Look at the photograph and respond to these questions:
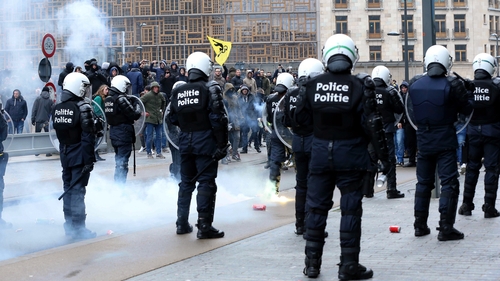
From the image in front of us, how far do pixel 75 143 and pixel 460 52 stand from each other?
2334 inches

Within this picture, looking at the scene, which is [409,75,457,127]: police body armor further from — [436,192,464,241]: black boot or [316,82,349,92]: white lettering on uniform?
[316,82,349,92]: white lettering on uniform

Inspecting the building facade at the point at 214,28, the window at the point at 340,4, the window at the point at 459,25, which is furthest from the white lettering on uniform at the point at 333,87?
the window at the point at 459,25

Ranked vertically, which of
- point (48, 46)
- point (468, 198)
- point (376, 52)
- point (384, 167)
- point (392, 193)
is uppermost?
point (376, 52)

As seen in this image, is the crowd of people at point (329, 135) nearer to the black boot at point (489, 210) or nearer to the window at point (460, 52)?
the black boot at point (489, 210)

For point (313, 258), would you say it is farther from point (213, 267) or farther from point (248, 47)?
point (248, 47)

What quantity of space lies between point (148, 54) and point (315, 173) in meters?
45.1

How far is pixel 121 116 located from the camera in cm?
1268

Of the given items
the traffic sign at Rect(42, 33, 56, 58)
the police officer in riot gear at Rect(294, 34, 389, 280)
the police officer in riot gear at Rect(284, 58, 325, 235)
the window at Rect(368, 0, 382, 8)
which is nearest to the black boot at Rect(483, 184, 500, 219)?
the police officer in riot gear at Rect(284, 58, 325, 235)

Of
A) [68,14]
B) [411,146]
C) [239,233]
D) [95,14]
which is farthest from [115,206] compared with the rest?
[95,14]

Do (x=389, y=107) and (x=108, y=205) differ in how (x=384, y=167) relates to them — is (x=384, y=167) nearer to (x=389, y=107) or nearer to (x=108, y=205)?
(x=389, y=107)

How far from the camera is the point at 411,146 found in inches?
716

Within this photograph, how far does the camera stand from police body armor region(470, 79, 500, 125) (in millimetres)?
9930

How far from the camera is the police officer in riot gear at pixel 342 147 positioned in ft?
22.1

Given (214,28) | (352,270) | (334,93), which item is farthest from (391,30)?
(352,270)
